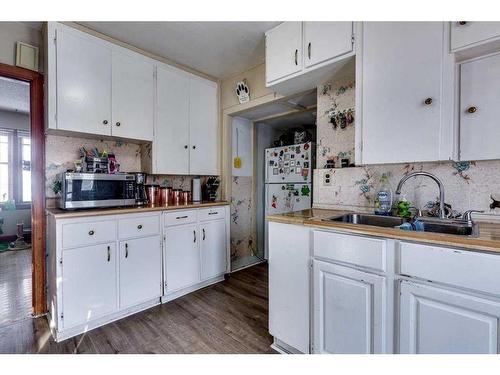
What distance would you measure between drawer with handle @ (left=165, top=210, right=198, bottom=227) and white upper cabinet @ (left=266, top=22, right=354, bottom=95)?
1400 millimetres

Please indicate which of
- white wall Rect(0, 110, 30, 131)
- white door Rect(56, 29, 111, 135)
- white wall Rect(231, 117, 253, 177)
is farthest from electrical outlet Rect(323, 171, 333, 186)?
white wall Rect(0, 110, 30, 131)

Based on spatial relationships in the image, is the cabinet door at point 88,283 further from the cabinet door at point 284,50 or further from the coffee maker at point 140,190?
the cabinet door at point 284,50

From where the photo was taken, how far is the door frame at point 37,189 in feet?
6.66

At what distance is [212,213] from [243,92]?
4.51 ft

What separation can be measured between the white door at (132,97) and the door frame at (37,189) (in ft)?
1.84

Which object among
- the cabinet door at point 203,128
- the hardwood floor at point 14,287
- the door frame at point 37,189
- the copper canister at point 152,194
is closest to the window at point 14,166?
the hardwood floor at point 14,287

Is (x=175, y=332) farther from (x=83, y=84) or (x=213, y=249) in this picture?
(x=83, y=84)

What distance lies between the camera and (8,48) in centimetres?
195

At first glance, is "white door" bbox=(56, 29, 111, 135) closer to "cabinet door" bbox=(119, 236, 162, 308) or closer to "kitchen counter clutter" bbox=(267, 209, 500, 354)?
"cabinet door" bbox=(119, 236, 162, 308)

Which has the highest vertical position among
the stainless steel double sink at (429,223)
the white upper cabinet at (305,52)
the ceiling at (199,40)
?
the ceiling at (199,40)

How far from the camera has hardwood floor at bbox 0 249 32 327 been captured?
2.06m

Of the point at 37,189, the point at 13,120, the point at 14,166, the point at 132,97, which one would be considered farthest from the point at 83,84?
the point at 14,166

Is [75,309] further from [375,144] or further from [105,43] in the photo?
[375,144]

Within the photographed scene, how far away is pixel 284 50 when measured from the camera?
1.87 m
